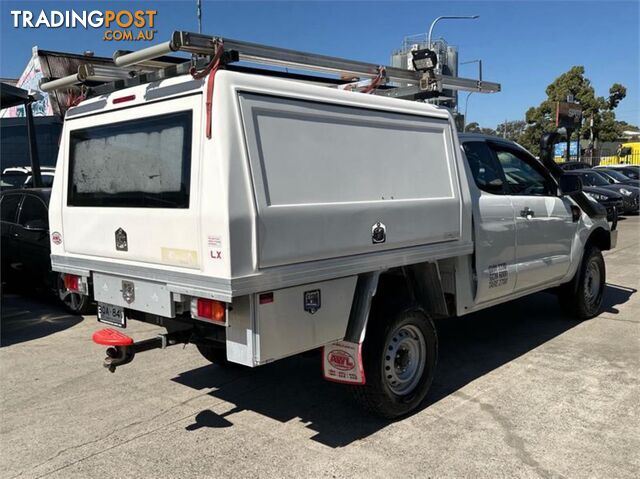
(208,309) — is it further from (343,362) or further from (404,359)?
(404,359)

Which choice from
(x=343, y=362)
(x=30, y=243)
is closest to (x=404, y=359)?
(x=343, y=362)

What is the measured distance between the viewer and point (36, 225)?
7496 millimetres

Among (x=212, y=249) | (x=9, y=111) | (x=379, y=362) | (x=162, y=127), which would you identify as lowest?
(x=379, y=362)

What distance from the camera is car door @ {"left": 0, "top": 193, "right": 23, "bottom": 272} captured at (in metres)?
8.00

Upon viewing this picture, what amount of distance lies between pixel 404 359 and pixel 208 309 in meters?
1.67

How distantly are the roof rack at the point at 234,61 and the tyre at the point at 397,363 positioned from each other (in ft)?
5.90

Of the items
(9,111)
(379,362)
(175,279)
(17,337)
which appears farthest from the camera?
(9,111)

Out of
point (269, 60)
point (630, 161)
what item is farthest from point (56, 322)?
point (630, 161)

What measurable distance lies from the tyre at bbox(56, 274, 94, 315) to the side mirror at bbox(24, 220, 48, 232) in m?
0.70

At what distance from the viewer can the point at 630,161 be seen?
43.0m

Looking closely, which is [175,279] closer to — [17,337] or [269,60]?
[269,60]

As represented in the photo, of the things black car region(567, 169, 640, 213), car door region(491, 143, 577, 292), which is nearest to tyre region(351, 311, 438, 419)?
car door region(491, 143, 577, 292)

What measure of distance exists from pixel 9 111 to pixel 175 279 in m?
16.1

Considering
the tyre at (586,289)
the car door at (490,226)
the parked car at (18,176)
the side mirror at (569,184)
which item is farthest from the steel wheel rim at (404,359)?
the parked car at (18,176)
